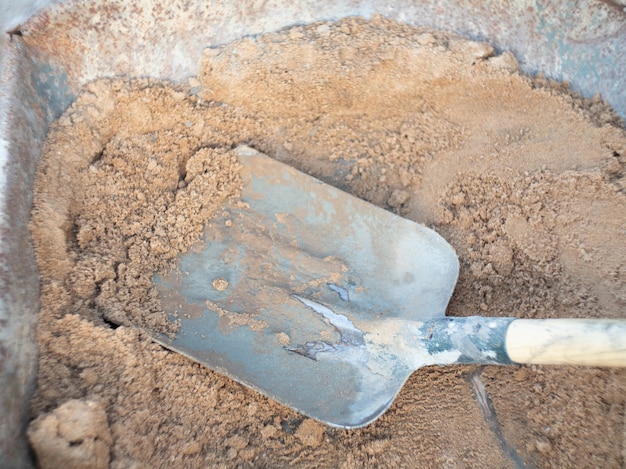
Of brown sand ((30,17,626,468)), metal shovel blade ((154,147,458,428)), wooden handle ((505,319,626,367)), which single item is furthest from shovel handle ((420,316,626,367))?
brown sand ((30,17,626,468))

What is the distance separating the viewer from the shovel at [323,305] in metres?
1.56

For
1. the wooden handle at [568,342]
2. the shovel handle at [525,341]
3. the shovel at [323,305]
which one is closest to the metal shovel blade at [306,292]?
the shovel at [323,305]

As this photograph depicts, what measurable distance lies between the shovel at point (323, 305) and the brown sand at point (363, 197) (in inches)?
3.9

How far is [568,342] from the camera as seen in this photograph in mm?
1326

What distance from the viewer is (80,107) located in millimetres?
2008

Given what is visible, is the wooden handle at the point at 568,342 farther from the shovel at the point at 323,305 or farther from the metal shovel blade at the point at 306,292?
the metal shovel blade at the point at 306,292

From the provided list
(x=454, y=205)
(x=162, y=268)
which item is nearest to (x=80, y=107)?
(x=162, y=268)

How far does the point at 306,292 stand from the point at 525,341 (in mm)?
740

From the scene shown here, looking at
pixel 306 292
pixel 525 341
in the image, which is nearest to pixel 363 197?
pixel 306 292

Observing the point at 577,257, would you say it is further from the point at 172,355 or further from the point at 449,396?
the point at 172,355

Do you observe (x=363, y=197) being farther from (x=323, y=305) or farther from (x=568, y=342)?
(x=568, y=342)

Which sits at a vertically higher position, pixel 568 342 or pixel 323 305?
pixel 568 342

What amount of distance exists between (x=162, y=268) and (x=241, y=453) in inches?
27.2

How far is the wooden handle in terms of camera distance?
1.28 m
